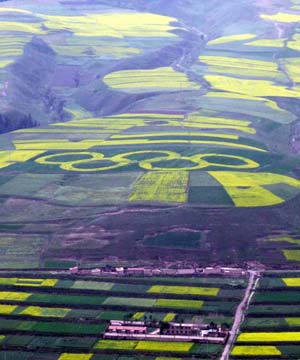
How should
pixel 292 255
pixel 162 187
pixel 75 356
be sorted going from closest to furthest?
pixel 75 356 < pixel 292 255 < pixel 162 187

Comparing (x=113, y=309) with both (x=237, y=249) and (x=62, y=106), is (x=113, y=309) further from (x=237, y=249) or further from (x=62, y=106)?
(x=62, y=106)

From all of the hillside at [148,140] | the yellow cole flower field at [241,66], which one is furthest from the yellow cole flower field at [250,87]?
the yellow cole flower field at [241,66]

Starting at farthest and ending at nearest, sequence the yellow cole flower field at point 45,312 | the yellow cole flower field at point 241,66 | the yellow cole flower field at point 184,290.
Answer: the yellow cole flower field at point 241,66
the yellow cole flower field at point 184,290
the yellow cole flower field at point 45,312

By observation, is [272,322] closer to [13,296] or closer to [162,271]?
[162,271]

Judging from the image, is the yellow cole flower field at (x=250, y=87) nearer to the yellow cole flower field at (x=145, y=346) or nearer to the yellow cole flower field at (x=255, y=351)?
the yellow cole flower field at (x=255, y=351)

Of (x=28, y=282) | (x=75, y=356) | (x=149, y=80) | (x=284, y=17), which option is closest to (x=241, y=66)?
(x=149, y=80)

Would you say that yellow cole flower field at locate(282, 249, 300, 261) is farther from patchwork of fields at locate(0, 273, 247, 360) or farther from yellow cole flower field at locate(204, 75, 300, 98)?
yellow cole flower field at locate(204, 75, 300, 98)

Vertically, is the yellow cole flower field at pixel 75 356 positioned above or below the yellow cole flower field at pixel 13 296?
above
